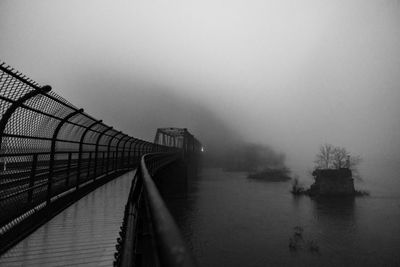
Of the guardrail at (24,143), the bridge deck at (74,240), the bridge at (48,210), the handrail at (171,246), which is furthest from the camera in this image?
the guardrail at (24,143)

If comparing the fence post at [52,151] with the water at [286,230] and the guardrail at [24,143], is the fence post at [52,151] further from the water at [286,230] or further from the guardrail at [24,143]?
the water at [286,230]

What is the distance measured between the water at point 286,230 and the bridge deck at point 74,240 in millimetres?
18295

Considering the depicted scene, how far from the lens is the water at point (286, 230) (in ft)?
101

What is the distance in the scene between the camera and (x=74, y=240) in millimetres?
4750

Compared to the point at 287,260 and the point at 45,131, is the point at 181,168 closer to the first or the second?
the point at 287,260

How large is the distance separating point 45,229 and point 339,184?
Result: 75.1 metres

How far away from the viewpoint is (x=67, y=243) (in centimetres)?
460

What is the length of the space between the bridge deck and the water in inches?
720

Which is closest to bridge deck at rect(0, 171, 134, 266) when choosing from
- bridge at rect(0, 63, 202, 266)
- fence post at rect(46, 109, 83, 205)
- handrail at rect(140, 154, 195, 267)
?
bridge at rect(0, 63, 202, 266)

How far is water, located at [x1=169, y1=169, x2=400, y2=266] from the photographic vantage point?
30.8 metres

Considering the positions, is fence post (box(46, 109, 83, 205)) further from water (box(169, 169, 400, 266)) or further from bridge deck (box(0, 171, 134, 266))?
water (box(169, 169, 400, 266))

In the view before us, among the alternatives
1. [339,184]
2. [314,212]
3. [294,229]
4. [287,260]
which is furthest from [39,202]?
[339,184]

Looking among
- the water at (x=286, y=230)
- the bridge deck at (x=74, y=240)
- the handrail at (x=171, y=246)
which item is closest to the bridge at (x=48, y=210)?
the bridge deck at (x=74, y=240)

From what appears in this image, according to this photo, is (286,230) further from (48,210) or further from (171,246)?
(171,246)
